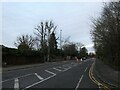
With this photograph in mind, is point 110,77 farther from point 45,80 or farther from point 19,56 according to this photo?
point 19,56

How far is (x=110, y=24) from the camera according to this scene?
34.9 meters

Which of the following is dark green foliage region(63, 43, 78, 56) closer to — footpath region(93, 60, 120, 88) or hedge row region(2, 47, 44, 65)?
hedge row region(2, 47, 44, 65)

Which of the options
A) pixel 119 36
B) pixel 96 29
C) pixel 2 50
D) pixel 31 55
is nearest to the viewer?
pixel 119 36

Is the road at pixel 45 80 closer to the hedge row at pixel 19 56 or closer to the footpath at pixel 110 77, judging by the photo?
the footpath at pixel 110 77

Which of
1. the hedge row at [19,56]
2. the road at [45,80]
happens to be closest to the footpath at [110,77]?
the road at [45,80]

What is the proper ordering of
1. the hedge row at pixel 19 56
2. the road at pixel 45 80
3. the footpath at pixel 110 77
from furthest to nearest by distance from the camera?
the hedge row at pixel 19 56 < the footpath at pixel 110 77 < the road at pixel 45 80

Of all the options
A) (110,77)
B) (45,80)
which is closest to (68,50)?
(110,77)

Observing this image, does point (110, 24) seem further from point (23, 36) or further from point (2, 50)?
point (23, 36)

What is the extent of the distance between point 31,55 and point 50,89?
5419cm

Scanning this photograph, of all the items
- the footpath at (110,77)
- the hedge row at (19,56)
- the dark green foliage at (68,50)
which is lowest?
the footpath at (110,77)

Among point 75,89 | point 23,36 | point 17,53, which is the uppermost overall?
point 23,36

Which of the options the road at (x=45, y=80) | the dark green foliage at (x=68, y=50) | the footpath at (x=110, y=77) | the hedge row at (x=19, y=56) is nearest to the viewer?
the road at (x=45, y=80)

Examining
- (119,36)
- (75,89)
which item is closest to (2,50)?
(119,36)

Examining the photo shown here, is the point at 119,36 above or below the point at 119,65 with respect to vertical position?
above
